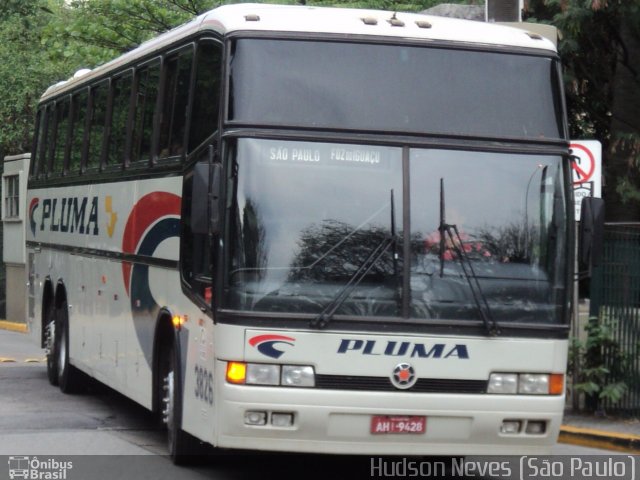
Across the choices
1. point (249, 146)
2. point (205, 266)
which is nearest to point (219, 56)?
point (249, 146)

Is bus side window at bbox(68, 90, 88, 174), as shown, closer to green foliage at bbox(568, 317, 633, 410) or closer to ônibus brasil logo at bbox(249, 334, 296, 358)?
green foliage at bbox(568, 317, 633, 410)

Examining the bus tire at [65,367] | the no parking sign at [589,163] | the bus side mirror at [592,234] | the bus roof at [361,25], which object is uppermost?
the bus roof at [361,25]

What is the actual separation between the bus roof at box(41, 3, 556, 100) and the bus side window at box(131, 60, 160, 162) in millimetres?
1926

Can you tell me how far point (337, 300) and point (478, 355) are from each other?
100 cm

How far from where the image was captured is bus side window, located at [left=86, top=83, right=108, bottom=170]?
1385 centimetres

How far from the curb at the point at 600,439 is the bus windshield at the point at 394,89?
12.8 feet

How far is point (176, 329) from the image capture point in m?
10.4

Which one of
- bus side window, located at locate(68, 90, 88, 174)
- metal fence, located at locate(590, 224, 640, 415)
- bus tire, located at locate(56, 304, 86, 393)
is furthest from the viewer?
bus tire, located at locate(56, 304, 86, 393)

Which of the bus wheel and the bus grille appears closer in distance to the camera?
the bus grille

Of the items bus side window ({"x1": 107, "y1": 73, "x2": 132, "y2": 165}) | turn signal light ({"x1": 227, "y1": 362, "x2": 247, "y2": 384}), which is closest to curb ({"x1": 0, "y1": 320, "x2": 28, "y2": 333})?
bus side window ({"x1": 107, "y1": 73, "x2": 132, "y2": 165})

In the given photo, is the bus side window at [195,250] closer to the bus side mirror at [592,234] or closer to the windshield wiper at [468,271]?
the windshield wiper at [468,271]

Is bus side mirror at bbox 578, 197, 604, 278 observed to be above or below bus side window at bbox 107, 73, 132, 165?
below

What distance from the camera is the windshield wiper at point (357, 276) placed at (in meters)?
8.51

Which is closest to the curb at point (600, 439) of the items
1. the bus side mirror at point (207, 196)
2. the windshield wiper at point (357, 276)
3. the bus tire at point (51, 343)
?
the windshield wiper at point (357, 276)
